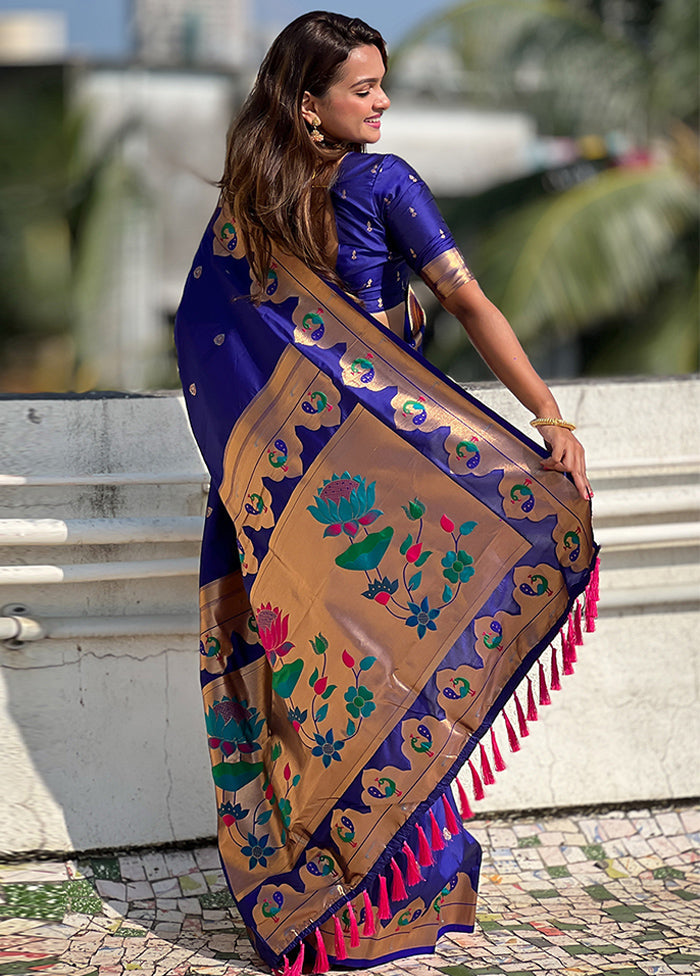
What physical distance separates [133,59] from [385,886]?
14437 mm

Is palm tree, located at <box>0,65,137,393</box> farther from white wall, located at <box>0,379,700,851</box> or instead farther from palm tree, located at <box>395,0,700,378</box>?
white wall, located at <box>0,379,700,851</box>

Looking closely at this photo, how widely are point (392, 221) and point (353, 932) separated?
131cm

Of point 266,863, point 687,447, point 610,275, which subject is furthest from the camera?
point 610,275

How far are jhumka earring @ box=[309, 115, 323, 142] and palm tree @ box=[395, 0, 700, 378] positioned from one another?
823 centimetres

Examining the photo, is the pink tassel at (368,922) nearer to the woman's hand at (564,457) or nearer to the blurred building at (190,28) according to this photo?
the woman's hand at (564,457)

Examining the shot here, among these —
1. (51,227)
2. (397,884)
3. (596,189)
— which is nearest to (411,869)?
(397,884)

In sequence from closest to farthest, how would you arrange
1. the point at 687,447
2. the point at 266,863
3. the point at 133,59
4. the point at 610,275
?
the point at 266,863
the point at 687,447
the point at 610,275
the point at 133,59

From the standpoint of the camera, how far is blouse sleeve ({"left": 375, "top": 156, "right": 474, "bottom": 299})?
7.35ft

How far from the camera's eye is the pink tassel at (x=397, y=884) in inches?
90.7

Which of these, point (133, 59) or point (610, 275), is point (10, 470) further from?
point (133, 59)

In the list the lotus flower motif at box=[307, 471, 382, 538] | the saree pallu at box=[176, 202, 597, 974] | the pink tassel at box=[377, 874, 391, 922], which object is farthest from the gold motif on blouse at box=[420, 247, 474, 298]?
the pink tassel at box=[377, 874, 391, 922]

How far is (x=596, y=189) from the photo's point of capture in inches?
422

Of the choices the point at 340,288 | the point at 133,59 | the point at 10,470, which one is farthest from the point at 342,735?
the point at 133,59

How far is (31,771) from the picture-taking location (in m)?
2.78
